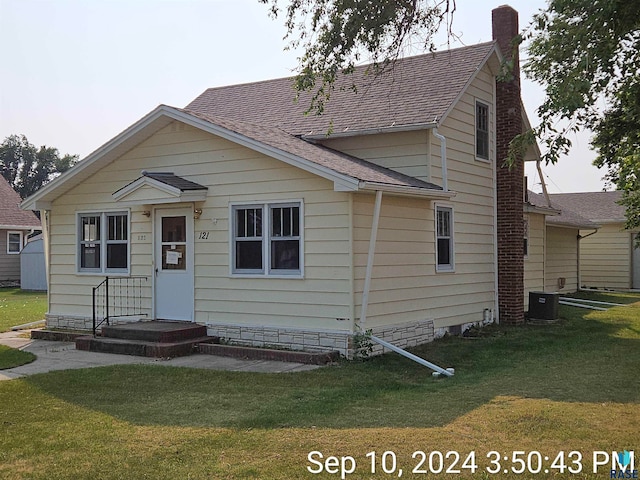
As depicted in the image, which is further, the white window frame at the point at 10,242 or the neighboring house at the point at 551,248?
the white window frame at the point at 10,242

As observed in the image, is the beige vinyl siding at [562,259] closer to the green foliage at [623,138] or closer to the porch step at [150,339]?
the green foliage at [623,138]

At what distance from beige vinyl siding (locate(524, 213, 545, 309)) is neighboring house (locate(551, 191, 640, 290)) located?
873cm

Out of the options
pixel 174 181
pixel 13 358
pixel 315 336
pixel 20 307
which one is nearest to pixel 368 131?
pixel 174 181

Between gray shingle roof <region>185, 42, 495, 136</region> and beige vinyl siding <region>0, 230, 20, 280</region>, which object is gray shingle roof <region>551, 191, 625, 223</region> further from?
beige vinyl siding <region>0, 230, 20, 280</region>

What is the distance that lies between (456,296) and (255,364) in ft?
17.0

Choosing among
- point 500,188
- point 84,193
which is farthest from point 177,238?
point 500,188

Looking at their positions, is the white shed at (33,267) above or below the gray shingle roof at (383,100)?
below

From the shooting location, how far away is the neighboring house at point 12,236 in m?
31.0

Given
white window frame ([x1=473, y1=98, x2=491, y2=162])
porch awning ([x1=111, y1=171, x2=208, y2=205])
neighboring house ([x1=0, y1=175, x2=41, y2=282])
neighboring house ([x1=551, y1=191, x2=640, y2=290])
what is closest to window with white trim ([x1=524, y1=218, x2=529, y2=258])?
white window frame ([x1=473, y1=98, x2=491, y2=162])

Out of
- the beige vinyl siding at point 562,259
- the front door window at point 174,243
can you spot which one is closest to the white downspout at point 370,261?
the front door window at point 174,243

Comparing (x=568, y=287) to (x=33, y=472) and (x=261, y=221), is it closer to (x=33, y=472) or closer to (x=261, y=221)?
(x=261, y=221)

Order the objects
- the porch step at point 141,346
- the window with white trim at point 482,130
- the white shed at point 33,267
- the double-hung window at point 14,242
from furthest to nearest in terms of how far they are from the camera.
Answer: the double-hung window at point 14,242 < the white shed at point 33,267 < the window with white trim at point 482,130 < the porch step at point 141,346

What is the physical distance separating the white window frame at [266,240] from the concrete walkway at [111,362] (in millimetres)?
1581

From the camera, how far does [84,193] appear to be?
14.5m
